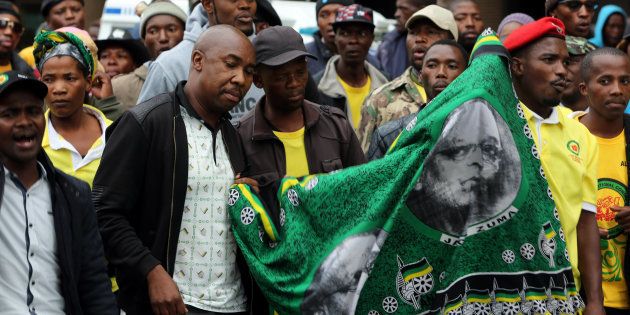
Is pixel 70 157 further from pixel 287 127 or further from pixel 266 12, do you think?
pixel 266 12

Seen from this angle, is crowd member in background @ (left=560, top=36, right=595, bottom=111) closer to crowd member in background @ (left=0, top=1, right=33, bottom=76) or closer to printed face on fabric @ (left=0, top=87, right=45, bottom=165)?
crowd member in background @ (left=0, top=1, right=33, bottom=76)

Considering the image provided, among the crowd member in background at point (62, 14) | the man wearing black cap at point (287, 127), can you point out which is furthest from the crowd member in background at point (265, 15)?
the crowd member in background at point (62, 14)

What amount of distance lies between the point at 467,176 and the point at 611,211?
2.40m

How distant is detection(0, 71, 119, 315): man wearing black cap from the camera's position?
18.4 ft

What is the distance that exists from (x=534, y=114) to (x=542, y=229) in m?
1.07

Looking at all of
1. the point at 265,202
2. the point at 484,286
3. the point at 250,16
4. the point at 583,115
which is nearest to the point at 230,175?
the point at 265,202

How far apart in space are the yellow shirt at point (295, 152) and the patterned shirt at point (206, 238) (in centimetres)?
50

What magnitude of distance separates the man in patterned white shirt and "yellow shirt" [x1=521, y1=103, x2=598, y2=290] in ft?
5.58

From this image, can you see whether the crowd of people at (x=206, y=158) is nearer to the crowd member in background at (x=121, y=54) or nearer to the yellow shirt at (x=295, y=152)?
the yellow shirt at (x=295, y=152)

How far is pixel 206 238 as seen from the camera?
248 inches

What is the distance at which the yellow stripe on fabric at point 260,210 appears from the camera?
20.8 ft

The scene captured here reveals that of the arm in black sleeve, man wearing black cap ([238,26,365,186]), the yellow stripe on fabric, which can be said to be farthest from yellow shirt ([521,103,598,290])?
the arm in black sleeve

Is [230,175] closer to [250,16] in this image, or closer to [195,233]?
[195,233]

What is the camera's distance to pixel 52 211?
5789 millimetres
